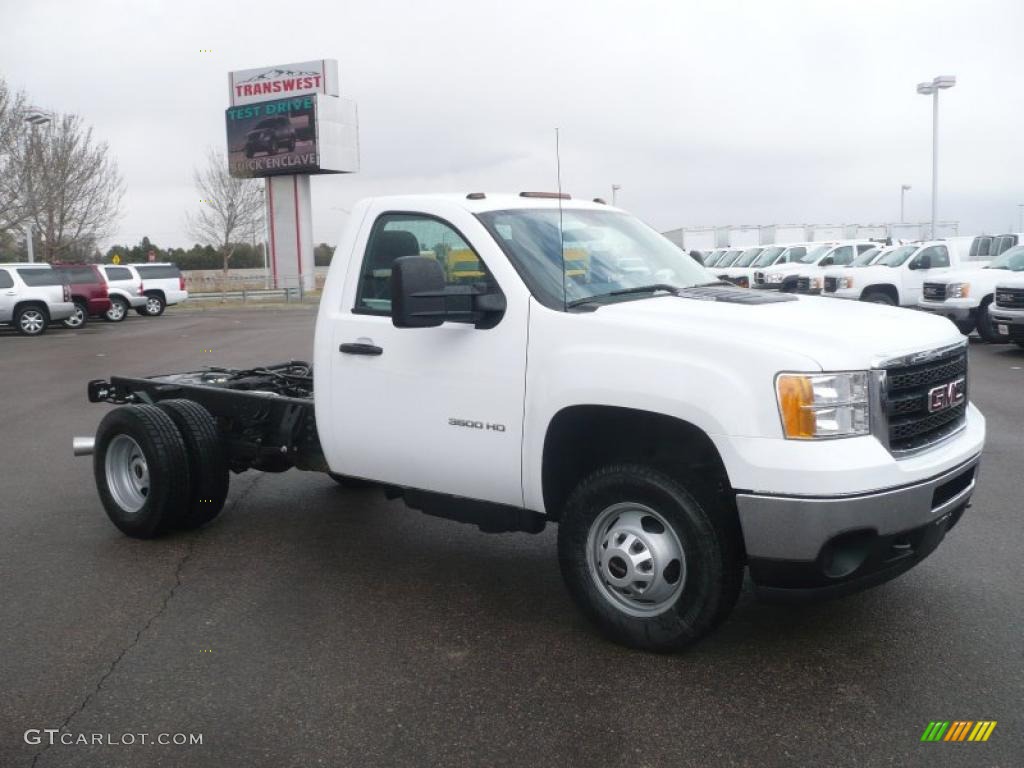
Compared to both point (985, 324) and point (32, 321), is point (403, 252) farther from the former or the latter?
point (32, 321)

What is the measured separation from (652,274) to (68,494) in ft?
16.2

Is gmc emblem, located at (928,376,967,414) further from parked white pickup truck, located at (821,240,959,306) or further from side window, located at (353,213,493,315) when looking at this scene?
parked white pickup truck, located at (821,240,959,306)

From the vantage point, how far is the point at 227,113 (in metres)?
52.5

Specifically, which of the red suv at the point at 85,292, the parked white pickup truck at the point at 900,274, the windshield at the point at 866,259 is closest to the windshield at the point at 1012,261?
the parked white pickup truck at the point at 900,274

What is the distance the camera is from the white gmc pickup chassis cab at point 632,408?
3.86 meters

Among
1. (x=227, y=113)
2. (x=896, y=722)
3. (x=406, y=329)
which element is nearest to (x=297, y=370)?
(x=406, y=329)

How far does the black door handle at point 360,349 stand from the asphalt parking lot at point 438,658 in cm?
126

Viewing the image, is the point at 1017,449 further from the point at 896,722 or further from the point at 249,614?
the point at 249,614

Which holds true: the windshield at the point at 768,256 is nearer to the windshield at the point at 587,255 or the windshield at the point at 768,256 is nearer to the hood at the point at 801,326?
the windshield at the point at 587,255

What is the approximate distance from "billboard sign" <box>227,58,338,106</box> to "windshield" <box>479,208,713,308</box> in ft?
160

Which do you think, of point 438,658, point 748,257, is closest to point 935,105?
point 748,257

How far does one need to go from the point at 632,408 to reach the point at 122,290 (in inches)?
1182

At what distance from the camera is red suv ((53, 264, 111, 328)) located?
27.9 metres

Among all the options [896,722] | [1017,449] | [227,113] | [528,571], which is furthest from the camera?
[227,113]
